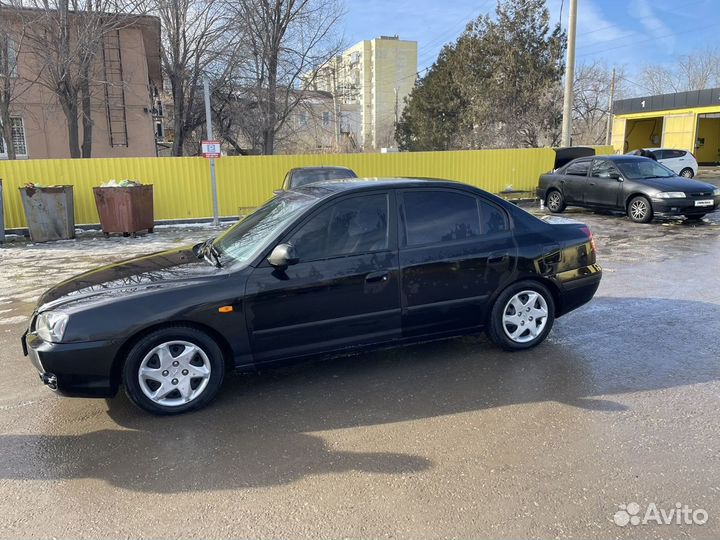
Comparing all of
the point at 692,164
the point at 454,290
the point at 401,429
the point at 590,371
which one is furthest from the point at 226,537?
the point at 692,164

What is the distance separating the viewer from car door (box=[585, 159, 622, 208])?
1315cm

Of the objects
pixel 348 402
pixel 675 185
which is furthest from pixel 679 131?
pixel 348 402

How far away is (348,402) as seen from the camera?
3904mm

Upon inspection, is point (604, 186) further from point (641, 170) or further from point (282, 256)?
point (282, 256)

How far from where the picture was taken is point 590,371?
4348mm

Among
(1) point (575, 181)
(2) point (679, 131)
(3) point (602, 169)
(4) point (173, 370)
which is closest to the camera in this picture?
(4) point (173, 370)

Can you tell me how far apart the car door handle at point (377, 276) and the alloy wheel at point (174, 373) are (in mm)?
1316

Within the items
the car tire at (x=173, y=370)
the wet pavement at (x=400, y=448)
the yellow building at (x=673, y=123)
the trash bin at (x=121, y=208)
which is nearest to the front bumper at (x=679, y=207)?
the wet pavement at (x=400, y=448)

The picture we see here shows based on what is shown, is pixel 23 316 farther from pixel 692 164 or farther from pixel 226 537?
pixel 692 164

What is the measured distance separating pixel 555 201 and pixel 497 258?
1135 centimetres

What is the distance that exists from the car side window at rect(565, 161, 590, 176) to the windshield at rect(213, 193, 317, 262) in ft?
37.6

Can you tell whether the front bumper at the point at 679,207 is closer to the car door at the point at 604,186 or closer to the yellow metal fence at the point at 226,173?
the car door at the point at 604,186

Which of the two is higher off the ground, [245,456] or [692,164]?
[692,164]

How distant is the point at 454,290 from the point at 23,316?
502 cm
